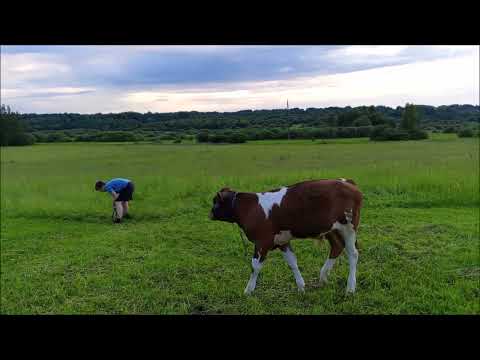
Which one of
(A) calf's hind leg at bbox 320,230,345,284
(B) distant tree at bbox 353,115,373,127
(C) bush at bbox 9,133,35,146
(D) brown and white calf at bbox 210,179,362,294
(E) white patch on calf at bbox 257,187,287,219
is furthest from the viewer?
(C) bush at bbox 9,133,35,146

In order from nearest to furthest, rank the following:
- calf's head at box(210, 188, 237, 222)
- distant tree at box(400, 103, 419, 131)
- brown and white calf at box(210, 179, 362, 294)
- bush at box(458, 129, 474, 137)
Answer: brown and white calf at box(210, 179, 362, 294)
calf's head at box(210, 188, 237, 222)
distant tree at box(400, 103, 419, 131)
bush at box(458, 129, 474, 137)

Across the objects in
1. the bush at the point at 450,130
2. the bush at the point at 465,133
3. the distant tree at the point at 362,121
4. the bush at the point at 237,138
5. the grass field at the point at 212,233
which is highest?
the distant tree at the point at 362,121

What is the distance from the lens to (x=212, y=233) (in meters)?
7.82

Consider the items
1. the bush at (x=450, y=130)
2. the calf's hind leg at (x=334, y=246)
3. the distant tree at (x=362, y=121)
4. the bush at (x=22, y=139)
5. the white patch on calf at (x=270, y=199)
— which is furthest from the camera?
the bush at (x=450, y=130)

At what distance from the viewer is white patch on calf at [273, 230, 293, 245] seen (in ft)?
15.0

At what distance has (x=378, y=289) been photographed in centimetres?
473

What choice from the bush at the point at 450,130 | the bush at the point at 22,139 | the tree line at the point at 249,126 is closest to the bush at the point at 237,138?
the tree line at the point at 249,126

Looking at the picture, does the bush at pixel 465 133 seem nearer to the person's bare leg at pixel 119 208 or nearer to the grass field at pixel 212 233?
the grass field at pixel 212 233

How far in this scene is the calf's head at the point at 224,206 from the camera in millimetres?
4668

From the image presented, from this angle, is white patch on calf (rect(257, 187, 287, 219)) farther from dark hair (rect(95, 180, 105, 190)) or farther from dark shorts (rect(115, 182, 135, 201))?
dark hair (rect(95, 180, 105, 190))

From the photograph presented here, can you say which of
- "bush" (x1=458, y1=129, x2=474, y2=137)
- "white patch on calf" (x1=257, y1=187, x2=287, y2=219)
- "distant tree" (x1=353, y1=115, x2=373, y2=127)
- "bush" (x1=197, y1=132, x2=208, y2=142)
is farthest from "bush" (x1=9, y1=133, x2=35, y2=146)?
"bush" (x1=458, y1=129, x2=474, y2=137)

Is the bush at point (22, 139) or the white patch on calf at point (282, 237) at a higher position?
the bush at point (22, 139)
